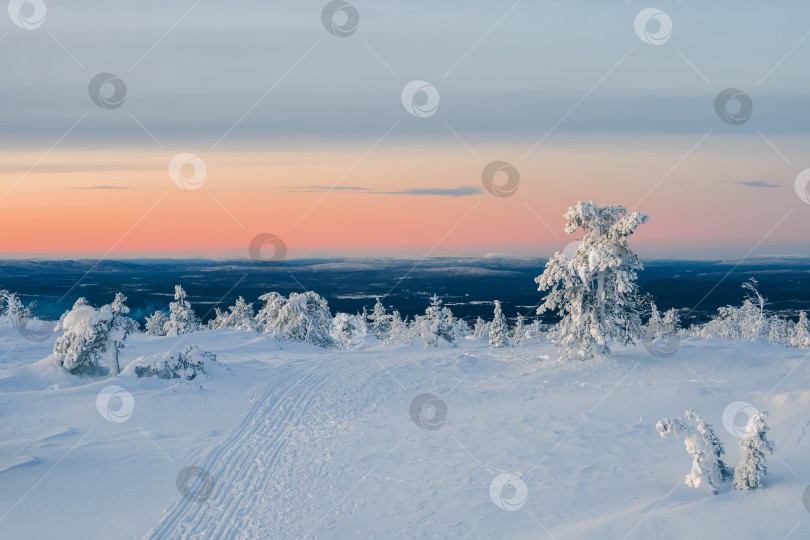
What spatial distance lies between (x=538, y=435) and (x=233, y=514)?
9.99 m

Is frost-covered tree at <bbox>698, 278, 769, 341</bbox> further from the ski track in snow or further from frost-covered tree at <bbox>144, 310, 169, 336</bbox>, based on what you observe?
frost-covered tree at <bbox>144, 310, 169, 336</bbox>

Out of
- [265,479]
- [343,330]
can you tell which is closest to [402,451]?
[265,479]

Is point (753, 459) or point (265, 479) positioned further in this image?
point (265, 479)

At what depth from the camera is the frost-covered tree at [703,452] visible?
485 inches

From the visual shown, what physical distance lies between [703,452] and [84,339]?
23.3m

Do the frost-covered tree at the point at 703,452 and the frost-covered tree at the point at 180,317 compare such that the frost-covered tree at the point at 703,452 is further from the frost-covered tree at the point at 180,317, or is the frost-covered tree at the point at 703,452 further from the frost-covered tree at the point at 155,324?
the frost-covered tree at the point at 155,324

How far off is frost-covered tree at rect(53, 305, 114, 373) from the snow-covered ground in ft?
2.59

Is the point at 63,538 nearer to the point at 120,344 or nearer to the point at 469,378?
the point at 120,344

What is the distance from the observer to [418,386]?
90.8ft

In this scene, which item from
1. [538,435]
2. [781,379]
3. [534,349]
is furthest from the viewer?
[534,349]

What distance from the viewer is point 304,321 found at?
1866 inches

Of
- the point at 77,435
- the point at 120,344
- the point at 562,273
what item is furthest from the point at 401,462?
the point at 120,344

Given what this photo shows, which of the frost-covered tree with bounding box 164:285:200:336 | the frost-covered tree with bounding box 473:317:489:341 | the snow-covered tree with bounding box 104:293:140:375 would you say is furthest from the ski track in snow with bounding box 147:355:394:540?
the frost-covered tree with bounding box 473:317:489:341

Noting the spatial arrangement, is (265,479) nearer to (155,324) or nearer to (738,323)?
(738,323)
